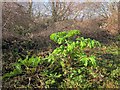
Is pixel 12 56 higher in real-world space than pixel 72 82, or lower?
higher

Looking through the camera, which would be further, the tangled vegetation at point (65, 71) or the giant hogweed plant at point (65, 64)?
the giant hogweed plant at point (65, 64)

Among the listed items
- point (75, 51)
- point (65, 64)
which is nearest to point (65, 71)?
point (65, 64)

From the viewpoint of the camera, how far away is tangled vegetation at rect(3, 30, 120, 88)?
609 cm

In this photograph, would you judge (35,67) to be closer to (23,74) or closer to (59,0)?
(23,74)

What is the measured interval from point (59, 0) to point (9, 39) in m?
5.51

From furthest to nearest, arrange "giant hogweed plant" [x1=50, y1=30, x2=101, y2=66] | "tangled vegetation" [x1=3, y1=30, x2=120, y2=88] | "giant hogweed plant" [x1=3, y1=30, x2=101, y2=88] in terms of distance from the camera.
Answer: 1. "giant hogweed plant" [x1=50, y1=30, x2=101, y2=66]
2. "giant hogweed plant" [x1=3, y1=30, x2=101, y2=88]
3. "tangled vegetation" [x1=3, y1=30, x2=120, y2=88]

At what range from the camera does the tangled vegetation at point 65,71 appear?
20.0ft

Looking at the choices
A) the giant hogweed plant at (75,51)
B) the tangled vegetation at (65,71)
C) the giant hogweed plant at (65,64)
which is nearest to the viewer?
the tangled vegetation at (65,71)

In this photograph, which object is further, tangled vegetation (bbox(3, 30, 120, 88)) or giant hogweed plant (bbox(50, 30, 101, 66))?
giant hogweed plant (bbox(50, 30, 101, 66))

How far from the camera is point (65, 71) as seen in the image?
655 centimetres

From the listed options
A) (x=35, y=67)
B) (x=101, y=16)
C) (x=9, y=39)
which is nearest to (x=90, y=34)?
(x=101, y=16)

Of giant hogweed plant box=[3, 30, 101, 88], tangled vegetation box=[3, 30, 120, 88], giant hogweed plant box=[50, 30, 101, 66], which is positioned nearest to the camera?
tangled vegetation box=[3, 30, 120, 88]

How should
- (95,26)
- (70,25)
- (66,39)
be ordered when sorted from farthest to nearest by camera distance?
(95,26)
(70,25)
(66,39)

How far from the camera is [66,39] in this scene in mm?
7246
